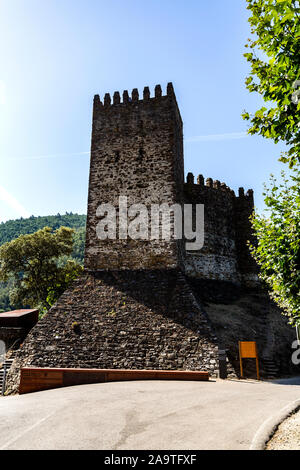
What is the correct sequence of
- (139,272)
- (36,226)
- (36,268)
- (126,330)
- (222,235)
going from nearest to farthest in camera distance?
(126,330) < (139,272) < (222,235) < (36,268) < (36,226)

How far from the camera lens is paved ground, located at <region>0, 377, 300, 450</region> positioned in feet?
15.4

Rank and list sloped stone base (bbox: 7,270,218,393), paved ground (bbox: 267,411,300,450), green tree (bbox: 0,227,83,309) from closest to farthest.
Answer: paved ground (bbox: 267,411,300,450) < sloped stone base (bbox: 7,270,218,393) < green tree (bbox: 0,227,83,309)

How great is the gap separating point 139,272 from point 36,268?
1313 centimetres

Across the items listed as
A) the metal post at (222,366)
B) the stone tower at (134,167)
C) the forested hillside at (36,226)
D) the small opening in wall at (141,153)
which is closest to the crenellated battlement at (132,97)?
the stone tower at (134,167)

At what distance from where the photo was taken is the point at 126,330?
13273 mm

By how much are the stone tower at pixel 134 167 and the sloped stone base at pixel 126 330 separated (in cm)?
119

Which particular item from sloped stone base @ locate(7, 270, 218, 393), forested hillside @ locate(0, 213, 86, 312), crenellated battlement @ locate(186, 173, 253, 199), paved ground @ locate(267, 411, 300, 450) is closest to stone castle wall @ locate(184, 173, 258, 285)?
crenellated battlement @ locate(186, 173, 253, 199)

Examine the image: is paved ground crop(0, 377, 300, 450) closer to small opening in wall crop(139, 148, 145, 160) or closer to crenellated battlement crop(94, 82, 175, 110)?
small opening in wall crop(139, 148, 145, 160)

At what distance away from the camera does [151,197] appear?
16734 mm

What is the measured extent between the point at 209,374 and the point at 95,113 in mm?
15105

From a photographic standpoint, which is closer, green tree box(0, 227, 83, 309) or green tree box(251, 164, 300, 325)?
green tree box(251, 164, 300, 325)

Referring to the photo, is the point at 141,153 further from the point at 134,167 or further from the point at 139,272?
the point at 139,272

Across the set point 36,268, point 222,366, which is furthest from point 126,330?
point 36,268

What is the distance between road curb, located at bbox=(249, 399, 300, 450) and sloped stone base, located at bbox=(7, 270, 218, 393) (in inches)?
226
